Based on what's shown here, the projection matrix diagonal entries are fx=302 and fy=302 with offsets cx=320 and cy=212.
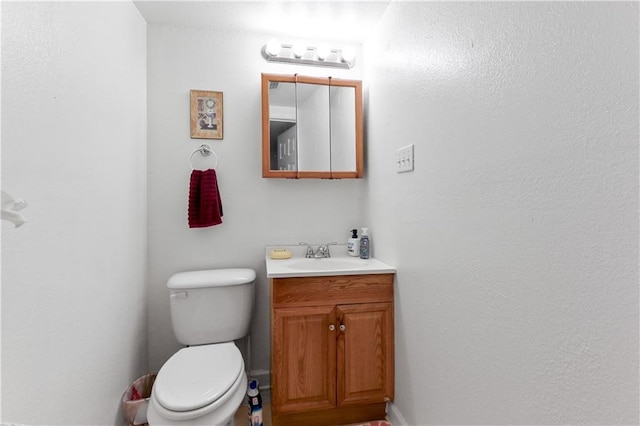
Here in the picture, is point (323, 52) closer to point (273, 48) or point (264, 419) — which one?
point (273, 48)

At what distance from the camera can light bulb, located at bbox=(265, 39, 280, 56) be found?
1.80 meters

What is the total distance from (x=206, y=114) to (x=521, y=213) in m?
1.69

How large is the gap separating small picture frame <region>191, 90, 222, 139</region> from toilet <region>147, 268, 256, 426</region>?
0.82 m

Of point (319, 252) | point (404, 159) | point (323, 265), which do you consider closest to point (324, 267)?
point (323, 265)

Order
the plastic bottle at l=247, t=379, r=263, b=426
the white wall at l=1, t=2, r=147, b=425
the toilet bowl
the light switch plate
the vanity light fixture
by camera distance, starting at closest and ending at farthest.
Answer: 1. the white wall at l=1, t=2, r=147, b=425
2. the toilet bowl
3. the light switch plate
4. the plastic bottle at l=247, t=379, r=263, b=426
5. the vanity light fixture

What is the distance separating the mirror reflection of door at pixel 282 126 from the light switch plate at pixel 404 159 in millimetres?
632

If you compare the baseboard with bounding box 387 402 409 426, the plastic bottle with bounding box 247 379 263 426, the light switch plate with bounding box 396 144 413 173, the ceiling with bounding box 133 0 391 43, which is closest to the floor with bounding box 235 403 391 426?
the baseboard with bounding box 387 402 409 426

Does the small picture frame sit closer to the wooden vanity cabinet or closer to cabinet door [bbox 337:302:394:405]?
the wooden vanity cabinet

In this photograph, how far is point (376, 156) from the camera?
5.74 feet

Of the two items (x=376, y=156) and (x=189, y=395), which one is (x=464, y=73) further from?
(x=189, y=395)

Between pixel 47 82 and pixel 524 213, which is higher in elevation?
pixel 47 82

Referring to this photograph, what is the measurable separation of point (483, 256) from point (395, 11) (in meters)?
1.28

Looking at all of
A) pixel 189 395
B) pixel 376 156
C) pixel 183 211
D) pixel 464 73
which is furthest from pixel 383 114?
pixel 189 395

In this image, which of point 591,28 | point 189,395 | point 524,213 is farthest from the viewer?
point 189,395
